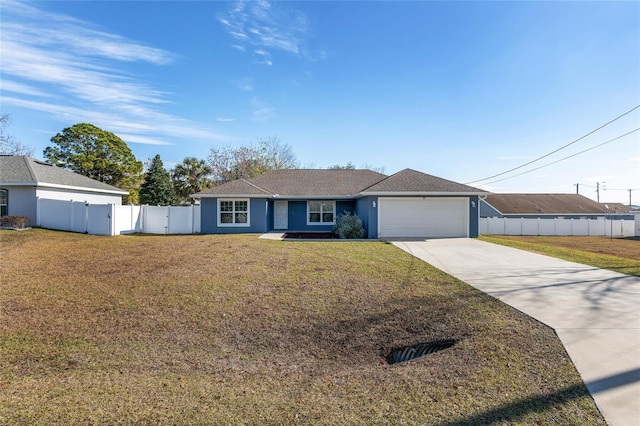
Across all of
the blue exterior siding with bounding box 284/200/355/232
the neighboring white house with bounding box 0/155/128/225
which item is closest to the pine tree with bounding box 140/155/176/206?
the neighboring white house with bounding box 0/155/128/225

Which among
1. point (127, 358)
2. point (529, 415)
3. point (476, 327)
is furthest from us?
point (476, 327)

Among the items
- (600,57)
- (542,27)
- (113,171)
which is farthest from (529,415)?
(113,171)

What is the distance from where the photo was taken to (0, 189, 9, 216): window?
17016mm

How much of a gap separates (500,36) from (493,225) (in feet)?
61.0

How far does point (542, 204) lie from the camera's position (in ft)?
120

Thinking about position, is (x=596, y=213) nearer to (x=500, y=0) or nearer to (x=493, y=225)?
(x=493, y=225)

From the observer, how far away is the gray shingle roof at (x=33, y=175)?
16688 mm

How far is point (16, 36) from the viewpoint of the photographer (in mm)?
9305

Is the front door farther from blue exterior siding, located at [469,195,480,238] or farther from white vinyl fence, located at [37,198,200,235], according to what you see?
blue exterior siding, located at [469,195,480,238]

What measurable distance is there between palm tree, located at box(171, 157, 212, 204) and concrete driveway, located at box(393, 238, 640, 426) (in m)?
26.5

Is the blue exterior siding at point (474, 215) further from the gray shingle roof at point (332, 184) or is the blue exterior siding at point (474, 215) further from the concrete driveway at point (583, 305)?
the concrete driveway at point (583, 305)

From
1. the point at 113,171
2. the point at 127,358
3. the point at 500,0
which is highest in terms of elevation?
the point at 500,0

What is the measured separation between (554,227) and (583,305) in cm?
A: 2712

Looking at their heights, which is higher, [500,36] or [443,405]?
[500,36]
